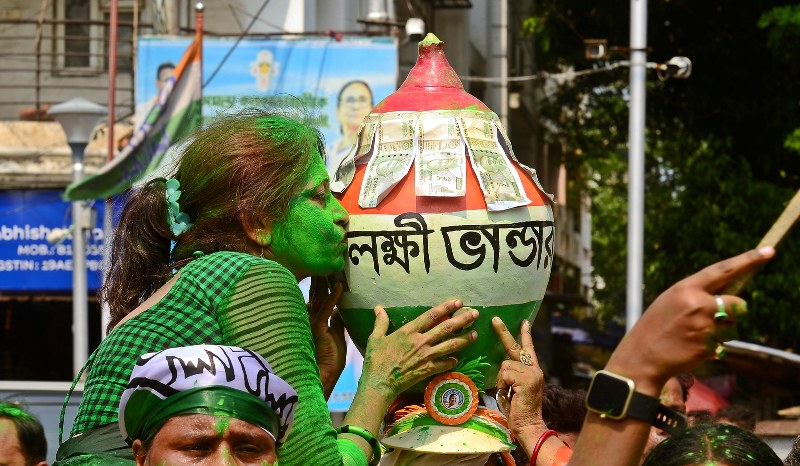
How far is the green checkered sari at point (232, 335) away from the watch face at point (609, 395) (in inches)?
40.1

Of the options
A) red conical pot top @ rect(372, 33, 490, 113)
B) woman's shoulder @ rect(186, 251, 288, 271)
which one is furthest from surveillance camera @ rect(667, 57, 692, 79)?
woman's shoulder @ rect(186, 251, 288, 271)

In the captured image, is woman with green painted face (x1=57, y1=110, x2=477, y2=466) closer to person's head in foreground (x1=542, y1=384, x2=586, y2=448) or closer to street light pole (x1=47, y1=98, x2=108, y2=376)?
person's head in foreground (x1=542, y1=384, x2=586, y2=448)

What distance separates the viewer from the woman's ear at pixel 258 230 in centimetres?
338

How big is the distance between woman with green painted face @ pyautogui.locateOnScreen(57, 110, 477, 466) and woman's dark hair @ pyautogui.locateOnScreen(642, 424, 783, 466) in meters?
0.67

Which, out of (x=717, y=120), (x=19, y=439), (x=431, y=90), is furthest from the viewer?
(x=717, y=120)

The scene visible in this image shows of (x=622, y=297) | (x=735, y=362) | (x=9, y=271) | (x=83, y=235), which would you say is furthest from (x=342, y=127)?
(x=622, y=297)

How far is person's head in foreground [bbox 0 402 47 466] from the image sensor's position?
4.44m

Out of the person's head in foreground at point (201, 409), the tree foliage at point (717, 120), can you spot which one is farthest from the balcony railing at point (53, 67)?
the person's head in foreground at point (201, 409)

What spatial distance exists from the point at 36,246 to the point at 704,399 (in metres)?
7.48

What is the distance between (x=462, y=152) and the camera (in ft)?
12.5

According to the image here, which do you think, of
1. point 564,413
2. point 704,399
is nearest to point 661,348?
point 564,413

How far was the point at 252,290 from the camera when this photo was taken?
3.03 m

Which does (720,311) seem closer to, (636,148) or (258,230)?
(258,230)

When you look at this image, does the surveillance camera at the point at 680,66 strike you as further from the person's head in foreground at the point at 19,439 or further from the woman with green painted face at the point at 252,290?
the woman with green painted face at the point at 252,290
